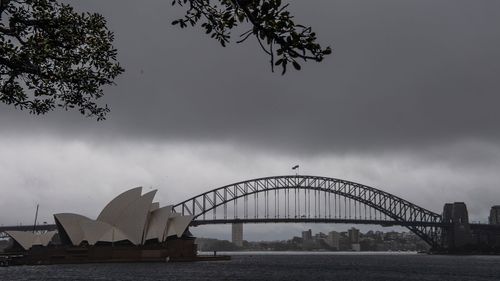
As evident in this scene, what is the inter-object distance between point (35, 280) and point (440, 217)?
507 ft

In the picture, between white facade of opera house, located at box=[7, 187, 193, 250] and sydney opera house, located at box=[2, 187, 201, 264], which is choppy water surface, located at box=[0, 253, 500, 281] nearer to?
sydney opera house, located at box=[2, 187, 201, 264]

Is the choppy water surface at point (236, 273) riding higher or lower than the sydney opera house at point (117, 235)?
lower

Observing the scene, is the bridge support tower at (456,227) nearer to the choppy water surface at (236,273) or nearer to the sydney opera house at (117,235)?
the choppy water surface at (236,273)

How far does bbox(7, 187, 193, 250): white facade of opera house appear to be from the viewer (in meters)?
122

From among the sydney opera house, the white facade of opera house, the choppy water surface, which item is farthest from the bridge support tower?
the white facade of opera house

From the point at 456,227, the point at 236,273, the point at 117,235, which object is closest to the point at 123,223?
the point at 117,235

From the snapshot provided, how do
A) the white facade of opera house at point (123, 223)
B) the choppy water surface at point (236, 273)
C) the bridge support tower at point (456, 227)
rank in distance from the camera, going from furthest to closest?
the bridge support tower at point (456, 227), the white facade of opera house at point (123, 223), the choppy water surface at point (236, 273)

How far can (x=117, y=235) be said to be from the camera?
12319 centimetres

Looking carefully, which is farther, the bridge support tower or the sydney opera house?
the bridge support tower

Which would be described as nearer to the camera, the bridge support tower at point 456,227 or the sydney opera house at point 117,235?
the sydney opera house at point 117,235

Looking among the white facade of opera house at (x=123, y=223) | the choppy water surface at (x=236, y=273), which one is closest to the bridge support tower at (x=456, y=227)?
the choppy water surface at (x=236, y=273)

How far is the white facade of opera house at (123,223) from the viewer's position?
400ft

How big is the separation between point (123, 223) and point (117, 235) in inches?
109

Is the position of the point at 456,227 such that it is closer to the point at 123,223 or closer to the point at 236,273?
the point at 123,223
